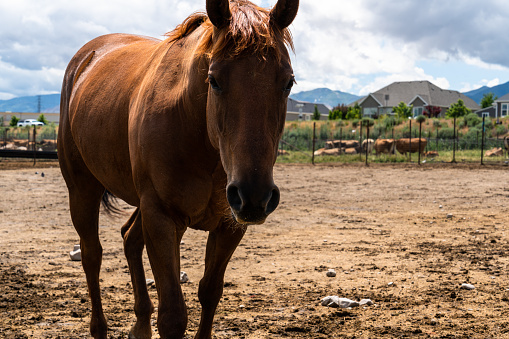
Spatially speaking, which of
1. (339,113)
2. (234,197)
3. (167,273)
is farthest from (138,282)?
(339,113)

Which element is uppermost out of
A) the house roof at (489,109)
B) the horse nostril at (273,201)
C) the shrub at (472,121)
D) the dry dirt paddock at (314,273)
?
the house roof at (489,109)

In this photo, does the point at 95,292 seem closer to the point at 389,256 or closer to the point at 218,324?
the point at 218,324

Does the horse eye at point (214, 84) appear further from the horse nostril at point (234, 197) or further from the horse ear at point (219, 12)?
the horse nostril at point (234, 197)

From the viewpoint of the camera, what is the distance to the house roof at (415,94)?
83.4 metres

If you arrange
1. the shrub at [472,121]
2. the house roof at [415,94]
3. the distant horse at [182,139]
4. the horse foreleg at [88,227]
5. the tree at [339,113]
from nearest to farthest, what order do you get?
the distant horse at [182,139], the horse foreleg at [88,227], the shrub at [472,121], the tree at [339,113], the house roof at [415,94]

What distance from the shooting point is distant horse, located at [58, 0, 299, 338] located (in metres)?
2.19

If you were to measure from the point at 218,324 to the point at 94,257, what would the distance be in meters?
1.12

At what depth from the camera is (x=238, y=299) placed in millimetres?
4555

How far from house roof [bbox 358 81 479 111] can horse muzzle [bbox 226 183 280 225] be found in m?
84.2

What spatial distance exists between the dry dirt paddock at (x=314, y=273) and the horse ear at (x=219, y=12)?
7.51 feet

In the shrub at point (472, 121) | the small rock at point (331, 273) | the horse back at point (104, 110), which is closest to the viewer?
the horse back at point (104, 110)

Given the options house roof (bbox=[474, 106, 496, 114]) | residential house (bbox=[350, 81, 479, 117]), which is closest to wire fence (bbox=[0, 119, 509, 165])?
house roof (bbox=[474, 106, 496, 114])


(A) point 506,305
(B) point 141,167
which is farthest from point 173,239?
(A) point 506,305

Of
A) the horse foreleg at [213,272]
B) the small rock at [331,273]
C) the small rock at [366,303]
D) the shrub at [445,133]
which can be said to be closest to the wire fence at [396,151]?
the shrub at [445,133]
